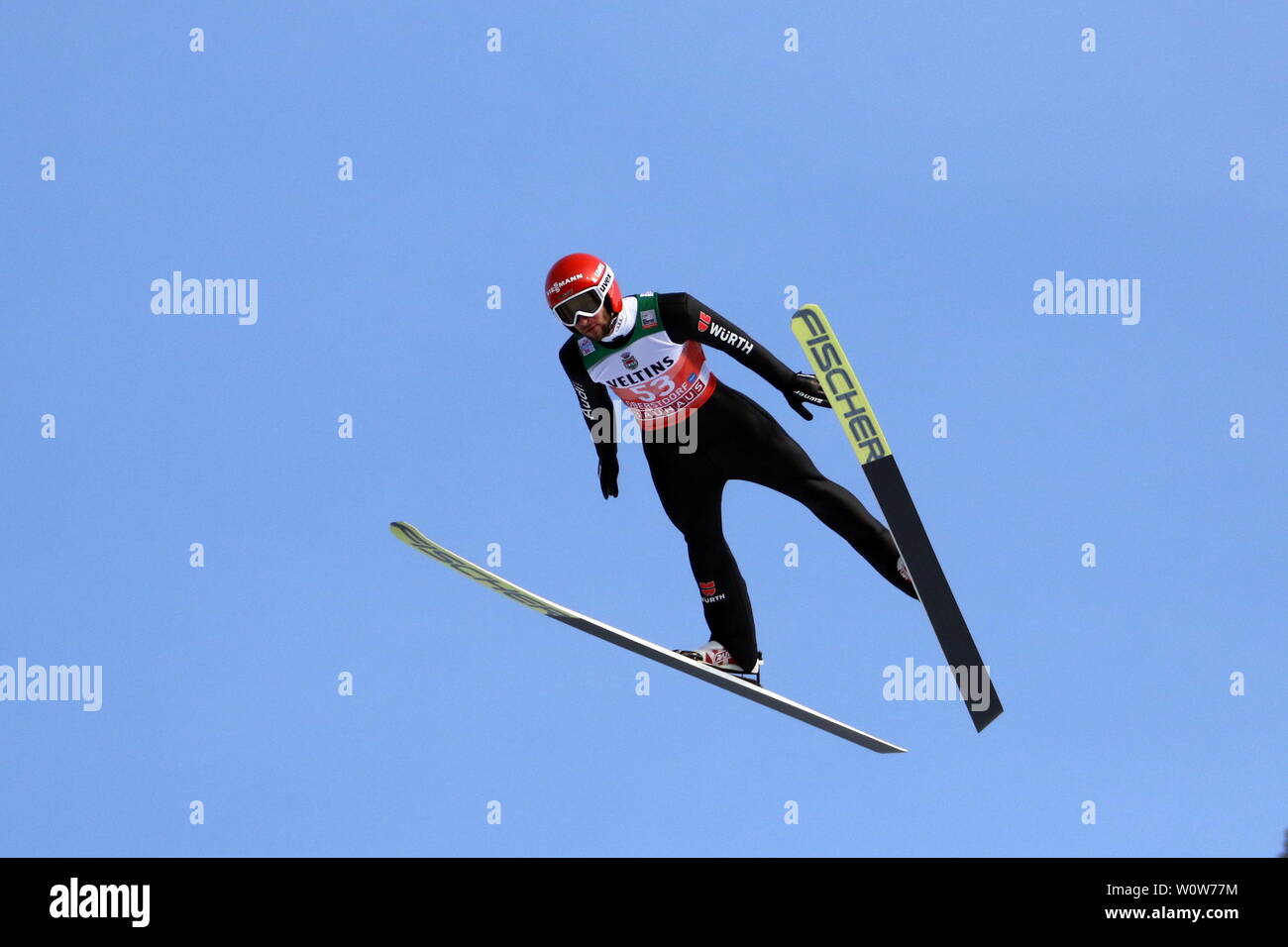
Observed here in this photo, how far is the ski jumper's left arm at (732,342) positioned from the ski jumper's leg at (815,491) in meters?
0.42

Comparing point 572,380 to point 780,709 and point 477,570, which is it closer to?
point 477,570

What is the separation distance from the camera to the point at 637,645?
13211 millimetres

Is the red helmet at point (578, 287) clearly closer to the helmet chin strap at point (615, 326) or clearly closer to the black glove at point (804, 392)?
the helmet chin strap at point (615, 326)

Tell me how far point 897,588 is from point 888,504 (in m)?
0.80

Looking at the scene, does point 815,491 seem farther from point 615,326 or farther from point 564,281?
point 564,281

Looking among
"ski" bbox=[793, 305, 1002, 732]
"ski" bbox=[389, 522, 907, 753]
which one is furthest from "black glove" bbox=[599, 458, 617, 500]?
"ski" bbox=[793, 305, 1002, 732]

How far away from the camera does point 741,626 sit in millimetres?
13328

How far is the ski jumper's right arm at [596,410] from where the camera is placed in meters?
12.9

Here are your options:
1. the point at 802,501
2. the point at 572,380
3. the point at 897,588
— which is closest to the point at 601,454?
the point at 572,380

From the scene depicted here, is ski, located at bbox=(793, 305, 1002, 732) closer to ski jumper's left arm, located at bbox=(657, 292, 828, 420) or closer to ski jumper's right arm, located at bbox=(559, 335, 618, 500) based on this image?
ski jumper's left arm, located at bbox=(657, 292, 828, 420)

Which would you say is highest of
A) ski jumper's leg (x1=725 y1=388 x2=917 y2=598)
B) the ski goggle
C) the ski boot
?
the ski goggle

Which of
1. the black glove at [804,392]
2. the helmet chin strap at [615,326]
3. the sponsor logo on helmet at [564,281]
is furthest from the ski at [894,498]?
the sponsor logo on helmet at [564,281]

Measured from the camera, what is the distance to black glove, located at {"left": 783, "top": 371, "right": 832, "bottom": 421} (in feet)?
40.4

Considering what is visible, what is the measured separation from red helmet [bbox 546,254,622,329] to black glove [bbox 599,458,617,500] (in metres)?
1.28
